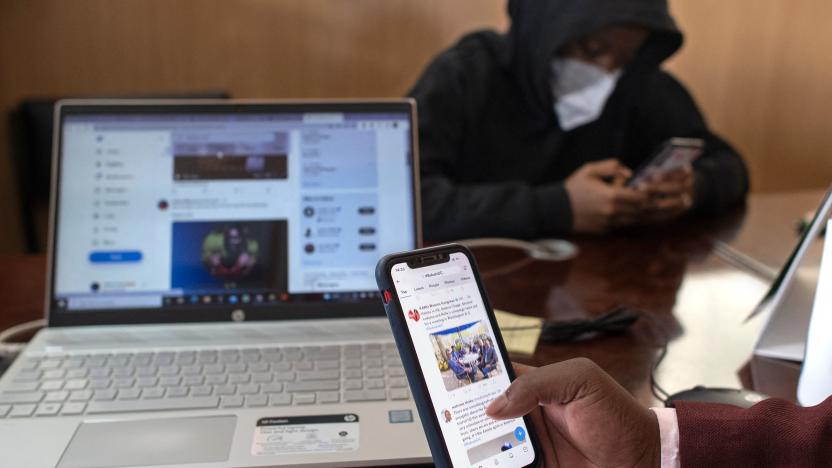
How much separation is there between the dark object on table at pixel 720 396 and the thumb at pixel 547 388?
0.18 metres

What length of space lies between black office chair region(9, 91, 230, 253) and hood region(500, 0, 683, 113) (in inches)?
60.7

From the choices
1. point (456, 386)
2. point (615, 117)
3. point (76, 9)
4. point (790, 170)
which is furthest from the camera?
point (790, 170)

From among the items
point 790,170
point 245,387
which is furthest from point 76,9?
point 790,170

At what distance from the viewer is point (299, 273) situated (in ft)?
2.91

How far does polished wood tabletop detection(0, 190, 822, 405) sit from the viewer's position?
0.84 m

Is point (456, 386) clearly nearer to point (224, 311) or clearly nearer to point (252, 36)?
point (224, 311)

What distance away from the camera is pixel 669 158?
4.25 ft

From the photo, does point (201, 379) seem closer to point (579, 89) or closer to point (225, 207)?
point (225, 207)

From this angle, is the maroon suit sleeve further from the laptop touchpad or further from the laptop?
the laptop touchpad

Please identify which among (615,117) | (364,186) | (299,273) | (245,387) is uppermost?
(615,117)

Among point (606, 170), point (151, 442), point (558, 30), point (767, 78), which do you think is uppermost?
point (767, 78)

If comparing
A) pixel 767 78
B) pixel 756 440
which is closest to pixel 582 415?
pixel 756 440

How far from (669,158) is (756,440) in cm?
78

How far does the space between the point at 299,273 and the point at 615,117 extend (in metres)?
1.09
